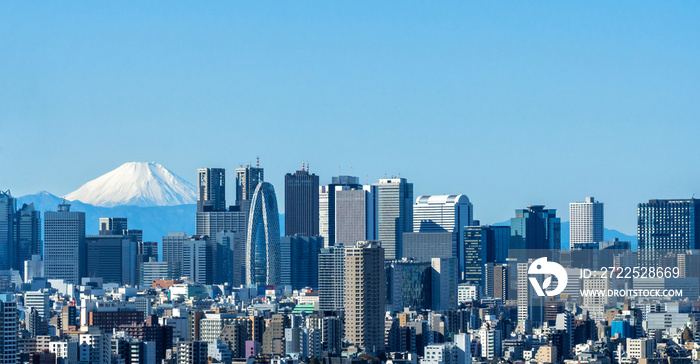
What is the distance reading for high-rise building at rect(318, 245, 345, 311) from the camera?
63906mm

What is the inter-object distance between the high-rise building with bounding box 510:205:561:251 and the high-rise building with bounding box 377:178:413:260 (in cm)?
735

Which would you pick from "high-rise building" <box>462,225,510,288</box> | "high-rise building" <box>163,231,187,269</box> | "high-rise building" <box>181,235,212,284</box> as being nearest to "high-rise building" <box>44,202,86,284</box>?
"high-rise building" <box>163,231,187,269</box>

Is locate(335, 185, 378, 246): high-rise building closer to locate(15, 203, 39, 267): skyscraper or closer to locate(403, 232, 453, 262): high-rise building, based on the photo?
locate(403, 232, 453, 262): high-rise building

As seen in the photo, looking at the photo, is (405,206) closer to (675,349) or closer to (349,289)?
(349,289)

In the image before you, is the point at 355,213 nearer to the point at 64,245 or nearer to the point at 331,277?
the point at 64,245

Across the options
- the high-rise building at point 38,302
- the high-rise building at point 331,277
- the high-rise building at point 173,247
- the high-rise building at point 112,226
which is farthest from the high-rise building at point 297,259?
the high-rise building at point 38,302

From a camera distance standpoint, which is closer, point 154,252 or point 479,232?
point 479,232

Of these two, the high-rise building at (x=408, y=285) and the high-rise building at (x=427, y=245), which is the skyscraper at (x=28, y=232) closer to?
the high-rise building at (x=427, y=245)

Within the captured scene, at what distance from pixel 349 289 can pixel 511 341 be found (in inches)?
226

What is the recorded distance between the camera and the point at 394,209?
350ft

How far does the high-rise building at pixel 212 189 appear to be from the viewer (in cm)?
12181

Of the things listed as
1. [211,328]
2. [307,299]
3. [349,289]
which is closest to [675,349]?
[349,289]

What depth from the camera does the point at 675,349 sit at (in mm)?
44812

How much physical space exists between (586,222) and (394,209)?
1505 centimetres
